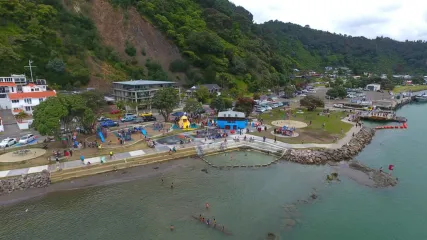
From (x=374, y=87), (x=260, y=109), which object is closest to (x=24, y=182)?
(x=260, y=109)

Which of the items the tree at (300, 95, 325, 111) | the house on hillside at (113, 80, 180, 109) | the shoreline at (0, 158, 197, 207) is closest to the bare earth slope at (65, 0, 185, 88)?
the house on hillside at (113, 80, 180, 109)

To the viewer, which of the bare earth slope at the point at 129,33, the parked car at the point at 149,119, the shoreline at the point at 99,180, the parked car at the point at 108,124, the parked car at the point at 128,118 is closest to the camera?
the shoreline at the point at 99,180

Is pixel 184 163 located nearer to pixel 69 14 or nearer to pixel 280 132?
pixel 280 132

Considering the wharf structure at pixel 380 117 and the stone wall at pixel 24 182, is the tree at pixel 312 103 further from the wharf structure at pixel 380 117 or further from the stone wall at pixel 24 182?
the stone wall at pixel 24 182

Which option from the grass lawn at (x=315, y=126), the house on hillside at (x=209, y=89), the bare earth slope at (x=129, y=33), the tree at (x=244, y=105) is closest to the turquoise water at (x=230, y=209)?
the grass lawn at (x=315, y=126)

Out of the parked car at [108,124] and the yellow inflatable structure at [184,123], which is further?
the parked car at [108,124]

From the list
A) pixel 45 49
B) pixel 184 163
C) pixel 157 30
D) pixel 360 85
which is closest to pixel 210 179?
pixel 184 163
